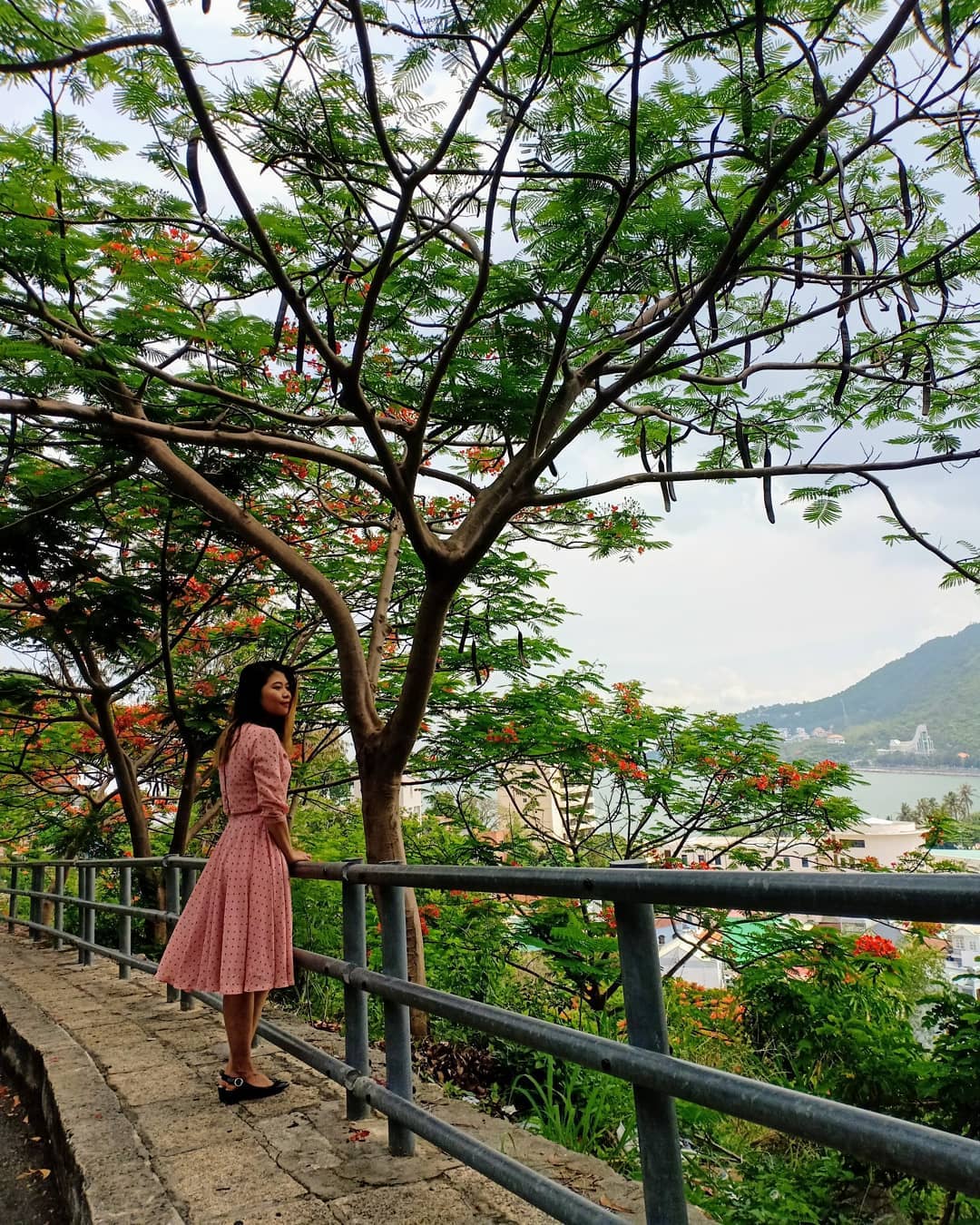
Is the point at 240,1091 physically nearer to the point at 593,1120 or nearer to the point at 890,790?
the point at 593,1120

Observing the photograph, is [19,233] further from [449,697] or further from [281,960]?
[449,697]

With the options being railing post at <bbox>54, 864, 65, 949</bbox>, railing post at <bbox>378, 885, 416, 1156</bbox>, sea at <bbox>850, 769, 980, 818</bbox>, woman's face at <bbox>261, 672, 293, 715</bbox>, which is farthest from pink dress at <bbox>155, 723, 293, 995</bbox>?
railing post at <bbox>54, 864, 65, 949</bbox>

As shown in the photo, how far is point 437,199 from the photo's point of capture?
488 centimetres

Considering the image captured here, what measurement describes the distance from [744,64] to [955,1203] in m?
4.84

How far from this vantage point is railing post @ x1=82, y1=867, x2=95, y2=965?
6824mm

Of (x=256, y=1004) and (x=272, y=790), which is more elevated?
(x=272, y=790)

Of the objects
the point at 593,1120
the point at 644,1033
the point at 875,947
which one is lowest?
the point at 593,1120

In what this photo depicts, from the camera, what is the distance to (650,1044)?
175 cm

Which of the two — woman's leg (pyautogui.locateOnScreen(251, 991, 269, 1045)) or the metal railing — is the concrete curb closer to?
woman's leg (pyautogui.locateOnScreen(251, 991, 269, 1045))

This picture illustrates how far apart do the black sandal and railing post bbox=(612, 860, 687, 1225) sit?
2.09 metres

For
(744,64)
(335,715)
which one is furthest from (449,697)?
(744,64)

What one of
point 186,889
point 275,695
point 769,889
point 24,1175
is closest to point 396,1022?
point 275,695

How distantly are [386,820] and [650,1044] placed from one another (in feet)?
13.8

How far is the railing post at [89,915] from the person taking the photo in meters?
6.82
